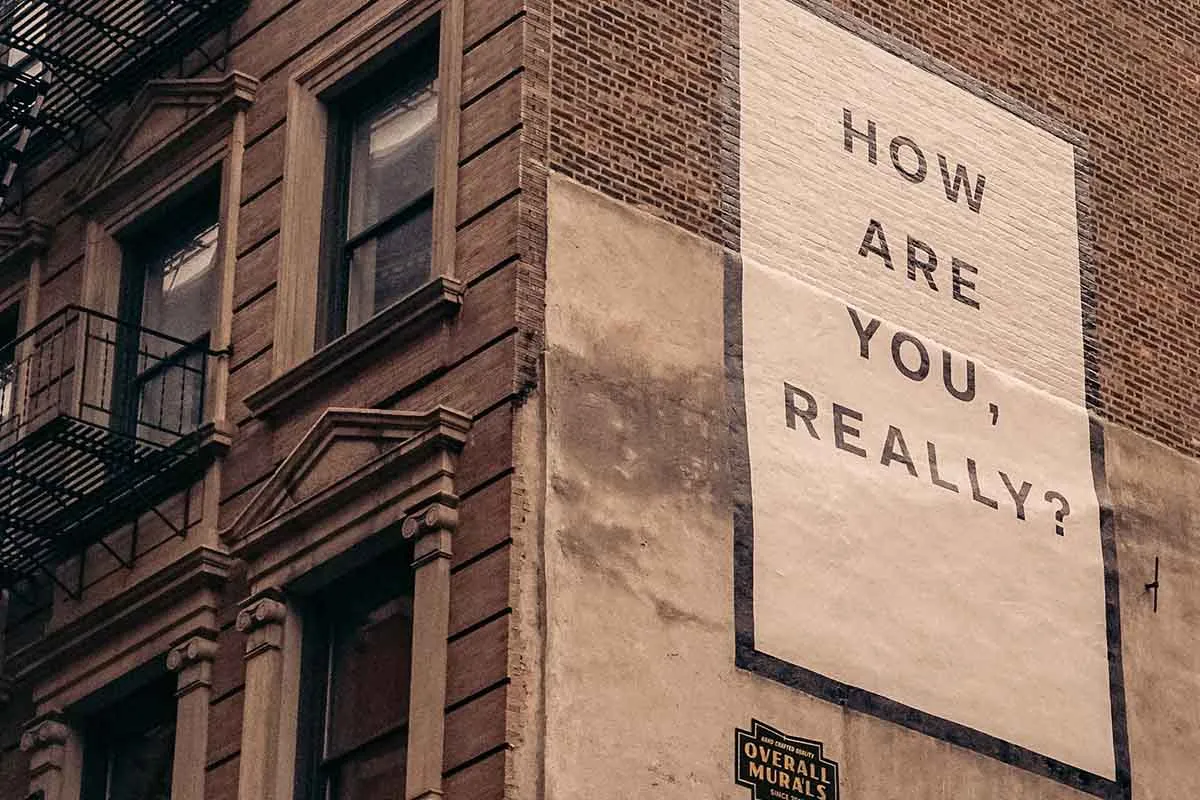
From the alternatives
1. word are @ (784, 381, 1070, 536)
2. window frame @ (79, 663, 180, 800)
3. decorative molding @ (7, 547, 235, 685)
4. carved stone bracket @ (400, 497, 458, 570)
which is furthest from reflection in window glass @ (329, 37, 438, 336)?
window frame @ (79, 663, 180, 800)

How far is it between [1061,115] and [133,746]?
9852mm

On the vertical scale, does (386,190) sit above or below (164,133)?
below

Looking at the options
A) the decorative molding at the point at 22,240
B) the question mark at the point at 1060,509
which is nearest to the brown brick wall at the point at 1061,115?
the question mark at the point at 1060,509

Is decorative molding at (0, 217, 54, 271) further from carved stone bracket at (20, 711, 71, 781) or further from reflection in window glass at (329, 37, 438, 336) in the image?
carved stone bracket at (20, 711, 71, 781)

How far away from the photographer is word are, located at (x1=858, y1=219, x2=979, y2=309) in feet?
77.1

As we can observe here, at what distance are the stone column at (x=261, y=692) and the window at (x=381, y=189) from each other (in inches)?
95.4

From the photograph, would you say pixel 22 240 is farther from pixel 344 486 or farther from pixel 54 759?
pixel 344 486

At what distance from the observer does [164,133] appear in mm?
25344

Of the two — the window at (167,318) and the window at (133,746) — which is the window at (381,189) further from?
the window at (133,746)

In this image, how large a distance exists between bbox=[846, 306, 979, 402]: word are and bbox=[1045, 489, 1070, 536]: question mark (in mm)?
1051

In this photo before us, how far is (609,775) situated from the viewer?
64.4 feet

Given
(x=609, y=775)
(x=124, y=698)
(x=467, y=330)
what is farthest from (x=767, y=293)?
(x=124, y=698)

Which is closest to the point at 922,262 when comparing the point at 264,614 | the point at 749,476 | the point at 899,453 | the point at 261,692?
the point at 899,453

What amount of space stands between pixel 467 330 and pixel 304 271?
94.9 inches
